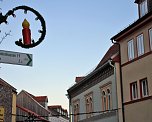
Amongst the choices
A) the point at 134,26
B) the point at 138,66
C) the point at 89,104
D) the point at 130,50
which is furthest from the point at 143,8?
the point at 89,104

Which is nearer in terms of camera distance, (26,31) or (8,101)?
(26,31)

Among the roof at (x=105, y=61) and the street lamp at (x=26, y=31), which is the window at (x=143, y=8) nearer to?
the roof at (x=105, y=61)

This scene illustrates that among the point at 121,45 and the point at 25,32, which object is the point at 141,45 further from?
the point at 25,32

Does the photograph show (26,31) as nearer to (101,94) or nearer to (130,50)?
(130,50)

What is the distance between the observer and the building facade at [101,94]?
27.3 m

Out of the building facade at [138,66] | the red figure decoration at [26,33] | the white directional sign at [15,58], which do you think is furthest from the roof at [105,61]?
the red figure decoration at [26,33]

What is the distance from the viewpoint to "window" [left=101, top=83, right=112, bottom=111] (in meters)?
28.9

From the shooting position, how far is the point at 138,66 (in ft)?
79.8

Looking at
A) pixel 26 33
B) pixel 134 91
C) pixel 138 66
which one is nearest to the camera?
pixel 26 33

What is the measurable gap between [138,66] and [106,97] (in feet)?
19.5

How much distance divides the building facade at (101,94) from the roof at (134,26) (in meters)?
1.41

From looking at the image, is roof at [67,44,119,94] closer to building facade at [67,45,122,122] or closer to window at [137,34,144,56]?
building facade at [67,45,122,122]

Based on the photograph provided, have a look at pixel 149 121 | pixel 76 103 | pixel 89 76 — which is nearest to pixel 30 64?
pixel 149 121

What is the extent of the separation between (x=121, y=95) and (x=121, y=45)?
363 cm
